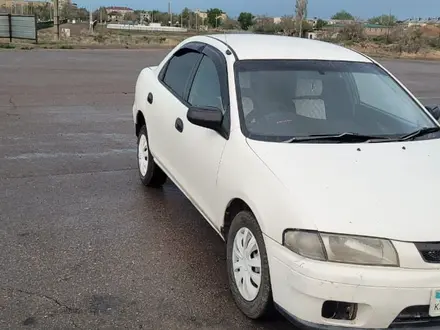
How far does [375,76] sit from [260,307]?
2.37m

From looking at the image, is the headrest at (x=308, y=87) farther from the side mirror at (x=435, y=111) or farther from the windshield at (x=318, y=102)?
the side mirror at (x=435, y=111)

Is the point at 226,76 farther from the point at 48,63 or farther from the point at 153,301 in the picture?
the point at 48,63

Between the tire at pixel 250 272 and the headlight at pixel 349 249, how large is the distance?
1.25 feet

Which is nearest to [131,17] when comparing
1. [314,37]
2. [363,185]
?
[314,37]

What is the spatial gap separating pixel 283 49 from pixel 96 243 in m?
2.20

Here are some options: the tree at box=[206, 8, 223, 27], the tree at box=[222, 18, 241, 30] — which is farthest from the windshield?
the tree at box=[206, 8, 223, 27]

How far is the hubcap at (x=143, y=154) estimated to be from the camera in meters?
6.14

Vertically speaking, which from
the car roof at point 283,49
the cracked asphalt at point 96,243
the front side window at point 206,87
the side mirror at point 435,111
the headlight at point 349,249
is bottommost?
the cracked asphalt at point 96,243

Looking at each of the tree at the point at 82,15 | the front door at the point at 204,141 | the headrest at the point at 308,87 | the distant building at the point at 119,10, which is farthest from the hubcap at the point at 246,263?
the distant building at the point at 119,10

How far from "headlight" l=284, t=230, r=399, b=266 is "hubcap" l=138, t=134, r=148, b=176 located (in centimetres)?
339

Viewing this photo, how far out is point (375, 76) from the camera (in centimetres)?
482

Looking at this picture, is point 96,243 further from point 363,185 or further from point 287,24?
point 287,24

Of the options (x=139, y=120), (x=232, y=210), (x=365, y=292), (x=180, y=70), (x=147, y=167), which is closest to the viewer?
(x=365, y=292)

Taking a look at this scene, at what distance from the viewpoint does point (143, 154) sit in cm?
624
